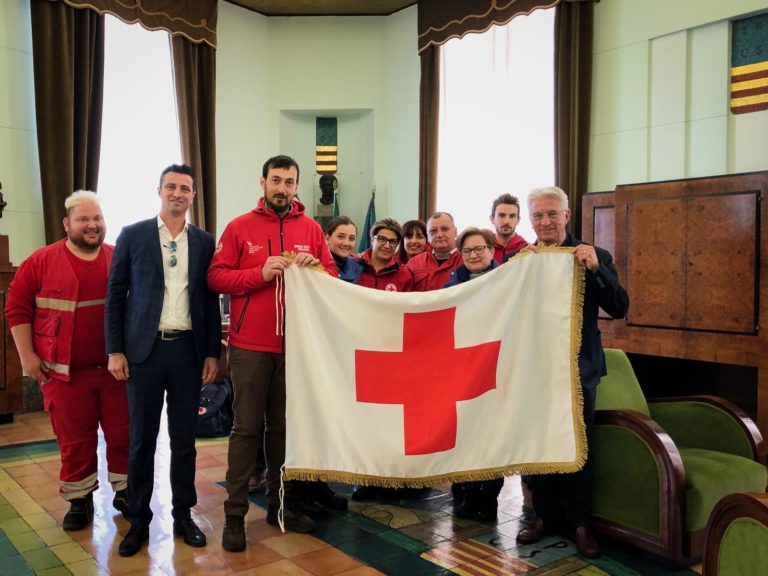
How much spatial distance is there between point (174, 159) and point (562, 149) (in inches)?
125

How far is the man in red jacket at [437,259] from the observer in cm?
316

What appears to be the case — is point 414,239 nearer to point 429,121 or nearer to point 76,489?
point 76,489

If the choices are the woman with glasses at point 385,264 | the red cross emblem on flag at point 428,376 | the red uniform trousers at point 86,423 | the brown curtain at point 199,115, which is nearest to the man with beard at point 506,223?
the woman with glasses at point 385,264

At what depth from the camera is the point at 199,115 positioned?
584cm

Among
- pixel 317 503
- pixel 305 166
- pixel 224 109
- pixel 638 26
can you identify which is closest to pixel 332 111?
pixel 305 166

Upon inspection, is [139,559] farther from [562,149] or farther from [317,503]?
[562,149]

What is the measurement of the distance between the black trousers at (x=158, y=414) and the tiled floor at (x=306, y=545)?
0.64 feet

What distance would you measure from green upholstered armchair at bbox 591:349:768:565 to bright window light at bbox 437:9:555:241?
256cm

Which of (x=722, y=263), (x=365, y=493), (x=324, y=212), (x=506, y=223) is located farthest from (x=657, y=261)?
(x=324, y=212)

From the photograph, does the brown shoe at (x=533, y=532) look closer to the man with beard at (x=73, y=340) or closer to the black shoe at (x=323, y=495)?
the black shoe at (x=323, y=495)

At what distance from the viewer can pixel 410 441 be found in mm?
2369

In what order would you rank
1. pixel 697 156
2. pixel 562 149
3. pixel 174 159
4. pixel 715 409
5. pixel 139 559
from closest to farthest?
pixel 139 559 < pixel 715 409 < pixel 697 156 < pixel 562 149 < pixel 174 159

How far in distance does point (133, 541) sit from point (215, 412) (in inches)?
71.8

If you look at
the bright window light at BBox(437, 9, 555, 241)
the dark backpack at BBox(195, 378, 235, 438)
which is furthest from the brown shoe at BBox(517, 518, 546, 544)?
the bright window light at BBox(437, 9, 555, 241)
